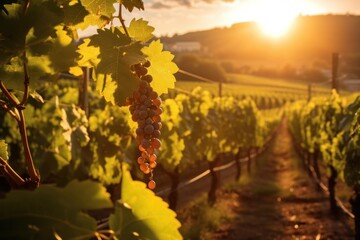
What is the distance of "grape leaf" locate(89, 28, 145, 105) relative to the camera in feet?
5.46

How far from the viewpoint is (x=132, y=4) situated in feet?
5.85

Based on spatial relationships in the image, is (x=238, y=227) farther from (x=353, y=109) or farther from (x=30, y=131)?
(x=353, y=109)

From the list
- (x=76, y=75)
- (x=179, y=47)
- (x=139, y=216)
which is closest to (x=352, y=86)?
(x=179, y=47)

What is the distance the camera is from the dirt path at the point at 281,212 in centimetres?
855

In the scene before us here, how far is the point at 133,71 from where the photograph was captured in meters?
1.79

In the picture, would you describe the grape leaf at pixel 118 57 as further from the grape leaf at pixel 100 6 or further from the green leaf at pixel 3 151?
the green leaf at pixel 3 151

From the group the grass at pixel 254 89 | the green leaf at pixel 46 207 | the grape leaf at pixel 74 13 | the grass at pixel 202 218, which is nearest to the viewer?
the green leaf at pixel 46 207

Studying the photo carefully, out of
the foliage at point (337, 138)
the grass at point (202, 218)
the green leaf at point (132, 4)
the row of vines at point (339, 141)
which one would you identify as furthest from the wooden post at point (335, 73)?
the green leaf at point (132, 4)

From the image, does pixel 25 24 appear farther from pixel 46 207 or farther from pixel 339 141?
pixel 339 141

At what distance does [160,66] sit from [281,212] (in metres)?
9.15

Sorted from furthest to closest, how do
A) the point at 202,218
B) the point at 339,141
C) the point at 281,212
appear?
the point at 281,212
the point at 202,218
the point at 339,141

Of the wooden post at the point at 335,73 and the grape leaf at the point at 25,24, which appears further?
the wooden post at the point at 335,73

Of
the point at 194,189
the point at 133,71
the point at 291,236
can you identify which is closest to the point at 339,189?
the point at 194,189

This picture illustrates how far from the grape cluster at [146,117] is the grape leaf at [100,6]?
0.68 feet
